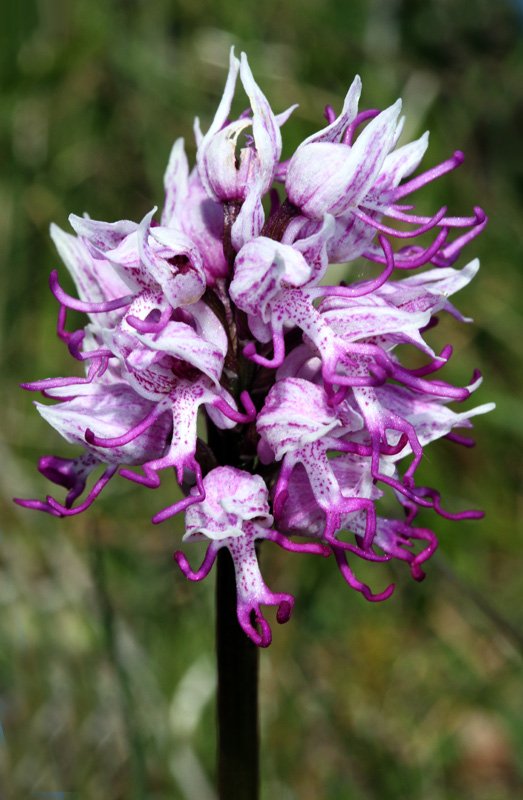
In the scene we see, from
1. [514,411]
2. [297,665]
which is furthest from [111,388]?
[514,411]

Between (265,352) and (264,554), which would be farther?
(264,554)

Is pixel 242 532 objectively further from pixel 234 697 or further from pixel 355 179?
pixel 355 179

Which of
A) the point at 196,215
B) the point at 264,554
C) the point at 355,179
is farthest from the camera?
the point at 264,554

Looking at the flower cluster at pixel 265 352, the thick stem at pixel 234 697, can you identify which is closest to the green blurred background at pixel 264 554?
the thick stem at pixel 234 697

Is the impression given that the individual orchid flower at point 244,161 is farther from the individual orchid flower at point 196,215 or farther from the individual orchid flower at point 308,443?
the individual orchid flower at point 308,443

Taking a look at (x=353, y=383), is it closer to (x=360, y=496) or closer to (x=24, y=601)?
(x=360, y=496)

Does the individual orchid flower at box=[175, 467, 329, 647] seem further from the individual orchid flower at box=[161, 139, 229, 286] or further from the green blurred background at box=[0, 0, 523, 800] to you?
the green blurred background at box=[0, 0, 523, 800]

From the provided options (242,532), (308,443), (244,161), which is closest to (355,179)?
(244,161)

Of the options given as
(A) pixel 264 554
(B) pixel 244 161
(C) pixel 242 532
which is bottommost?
(A) pixel 264 554
